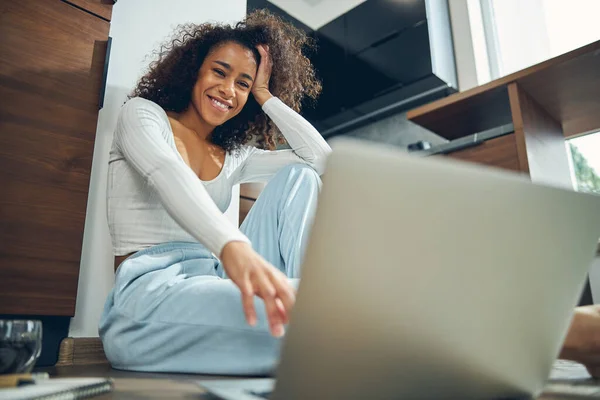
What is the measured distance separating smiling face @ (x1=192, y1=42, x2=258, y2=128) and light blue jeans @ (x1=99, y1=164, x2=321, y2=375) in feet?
1.16

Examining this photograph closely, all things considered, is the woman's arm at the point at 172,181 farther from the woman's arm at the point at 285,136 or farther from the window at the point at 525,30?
the window at the point at 525,30

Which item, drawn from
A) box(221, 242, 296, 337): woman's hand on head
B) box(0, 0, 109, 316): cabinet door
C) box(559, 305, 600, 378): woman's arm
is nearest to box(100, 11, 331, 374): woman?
box(221, 242, 296, 337): woman's hand on head

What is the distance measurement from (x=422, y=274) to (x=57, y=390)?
409 mm

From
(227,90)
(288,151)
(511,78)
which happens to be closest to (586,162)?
(511,78)

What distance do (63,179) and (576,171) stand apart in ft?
6.57

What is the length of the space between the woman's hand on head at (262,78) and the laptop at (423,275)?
1.04 meters

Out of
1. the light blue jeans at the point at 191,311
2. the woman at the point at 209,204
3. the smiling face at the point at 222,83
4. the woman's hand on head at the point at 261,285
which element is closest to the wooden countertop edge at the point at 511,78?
the woman at the point at 209,204

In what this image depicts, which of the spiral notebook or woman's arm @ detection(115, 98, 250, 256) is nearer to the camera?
the spiral notebook

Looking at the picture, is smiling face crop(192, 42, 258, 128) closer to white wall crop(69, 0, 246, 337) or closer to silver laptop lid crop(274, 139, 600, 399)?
white wall crop(69, 0, 246, 337)

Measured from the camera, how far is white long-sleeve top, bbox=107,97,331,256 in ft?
2.19

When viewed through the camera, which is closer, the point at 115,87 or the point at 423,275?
the point at 423,275

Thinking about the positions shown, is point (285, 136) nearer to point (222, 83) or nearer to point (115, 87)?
point (222, 83)

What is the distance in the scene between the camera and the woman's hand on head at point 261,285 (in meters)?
0.50

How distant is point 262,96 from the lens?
1.33 metres
